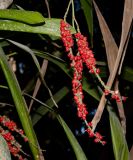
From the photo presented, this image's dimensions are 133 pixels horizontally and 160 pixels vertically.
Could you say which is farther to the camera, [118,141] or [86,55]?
[118,141]

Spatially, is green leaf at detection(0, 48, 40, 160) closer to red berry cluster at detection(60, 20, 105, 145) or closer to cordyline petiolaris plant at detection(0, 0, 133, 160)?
cordyline petiolaris plant at detection(0, 0, 133, 160)

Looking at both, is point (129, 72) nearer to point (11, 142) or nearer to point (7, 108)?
point (11, 142)

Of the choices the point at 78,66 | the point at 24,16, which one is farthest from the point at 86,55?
the point at 24,16

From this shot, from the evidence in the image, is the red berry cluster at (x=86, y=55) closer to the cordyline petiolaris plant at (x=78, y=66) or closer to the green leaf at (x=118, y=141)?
the cordyline petiolaris plant at (x=78, y=66)

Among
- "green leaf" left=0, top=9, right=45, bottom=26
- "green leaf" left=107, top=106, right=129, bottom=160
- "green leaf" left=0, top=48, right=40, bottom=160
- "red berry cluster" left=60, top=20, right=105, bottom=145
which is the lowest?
"green leaf" left=107, top=106, right=129, bottom=160

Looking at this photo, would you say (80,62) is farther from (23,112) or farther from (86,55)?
(23,112)

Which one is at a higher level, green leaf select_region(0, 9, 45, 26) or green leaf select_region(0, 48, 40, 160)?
A: green leaf select_region(0, 9, 45, 26)

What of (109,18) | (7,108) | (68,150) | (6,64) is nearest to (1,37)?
(6,64)

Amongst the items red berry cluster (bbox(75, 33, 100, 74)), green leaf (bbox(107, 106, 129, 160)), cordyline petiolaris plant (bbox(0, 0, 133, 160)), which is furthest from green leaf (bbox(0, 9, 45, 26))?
green leaf (bbox(107, 106, 129, 160))
